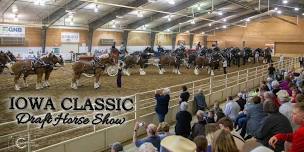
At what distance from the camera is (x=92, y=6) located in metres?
24.7

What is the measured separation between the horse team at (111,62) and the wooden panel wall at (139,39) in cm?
1061

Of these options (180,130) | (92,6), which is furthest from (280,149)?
(92,6)

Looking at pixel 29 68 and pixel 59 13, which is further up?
pixel 59 13

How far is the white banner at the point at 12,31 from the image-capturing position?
895 inches

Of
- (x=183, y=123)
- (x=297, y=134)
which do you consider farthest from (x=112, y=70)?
(x=297, y=134)

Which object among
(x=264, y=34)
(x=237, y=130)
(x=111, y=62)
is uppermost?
(x=264, y=34)

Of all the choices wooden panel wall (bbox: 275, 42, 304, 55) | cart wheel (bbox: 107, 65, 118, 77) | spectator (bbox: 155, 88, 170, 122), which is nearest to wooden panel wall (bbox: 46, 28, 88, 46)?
cart wheel (bbox: 107, 65, 118, 77)

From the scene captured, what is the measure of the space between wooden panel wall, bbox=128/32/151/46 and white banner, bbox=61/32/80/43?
279 inches

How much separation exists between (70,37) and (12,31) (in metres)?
5.79

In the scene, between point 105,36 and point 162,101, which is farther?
point 105,36

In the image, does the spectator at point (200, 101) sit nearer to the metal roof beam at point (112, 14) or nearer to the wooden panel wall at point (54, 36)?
the metal roof beam at point (112, 14)

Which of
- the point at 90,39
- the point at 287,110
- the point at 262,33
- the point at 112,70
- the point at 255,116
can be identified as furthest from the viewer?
the point at 262,33

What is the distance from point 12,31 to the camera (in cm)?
2348

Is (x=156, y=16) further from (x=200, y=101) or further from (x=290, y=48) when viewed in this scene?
(x=200, y=101)
